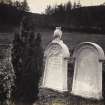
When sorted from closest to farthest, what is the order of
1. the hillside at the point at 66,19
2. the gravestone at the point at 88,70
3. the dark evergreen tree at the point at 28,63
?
the gravestone at the point at 88,70 → the hillside at the point at 66,19 → the dark evergreen tree at the point at 28,63

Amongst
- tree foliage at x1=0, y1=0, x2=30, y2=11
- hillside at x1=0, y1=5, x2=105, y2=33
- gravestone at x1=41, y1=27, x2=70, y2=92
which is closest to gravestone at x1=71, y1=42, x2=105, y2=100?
gravestone at x1=41, y1=27, x2=70, y2=92

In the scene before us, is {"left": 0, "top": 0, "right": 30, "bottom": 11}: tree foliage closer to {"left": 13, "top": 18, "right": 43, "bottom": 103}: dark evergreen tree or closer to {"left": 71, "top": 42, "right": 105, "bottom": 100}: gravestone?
{"left": 13, "top": 18, "right": 43, "bottom": 103}: dark evergreen tree

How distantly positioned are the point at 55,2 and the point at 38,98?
160 cm

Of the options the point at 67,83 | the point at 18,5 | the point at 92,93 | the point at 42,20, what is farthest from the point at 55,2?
A: the point at 92,93

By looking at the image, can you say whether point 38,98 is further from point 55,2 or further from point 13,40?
point 55,2

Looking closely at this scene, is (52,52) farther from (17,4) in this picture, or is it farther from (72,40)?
(17,4)

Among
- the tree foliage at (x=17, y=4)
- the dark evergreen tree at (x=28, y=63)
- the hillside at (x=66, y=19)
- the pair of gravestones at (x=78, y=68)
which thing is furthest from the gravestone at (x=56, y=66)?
A: the tree foliage at (x=17, y=4)

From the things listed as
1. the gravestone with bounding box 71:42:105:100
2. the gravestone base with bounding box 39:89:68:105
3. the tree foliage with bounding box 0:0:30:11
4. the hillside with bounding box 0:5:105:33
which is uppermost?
the tree foliage with bounding box 0:0:30:11

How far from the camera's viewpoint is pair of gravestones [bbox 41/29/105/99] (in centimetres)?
378

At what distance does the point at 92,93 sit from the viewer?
380cm

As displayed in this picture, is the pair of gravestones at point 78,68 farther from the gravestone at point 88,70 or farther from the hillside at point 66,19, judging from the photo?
the hillside at point 66,19

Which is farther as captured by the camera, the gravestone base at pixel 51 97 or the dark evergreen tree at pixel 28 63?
the dark evergreen tree at pixel 28 63

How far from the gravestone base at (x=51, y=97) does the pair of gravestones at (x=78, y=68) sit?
0.07 metres

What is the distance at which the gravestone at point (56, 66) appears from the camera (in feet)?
13.6
